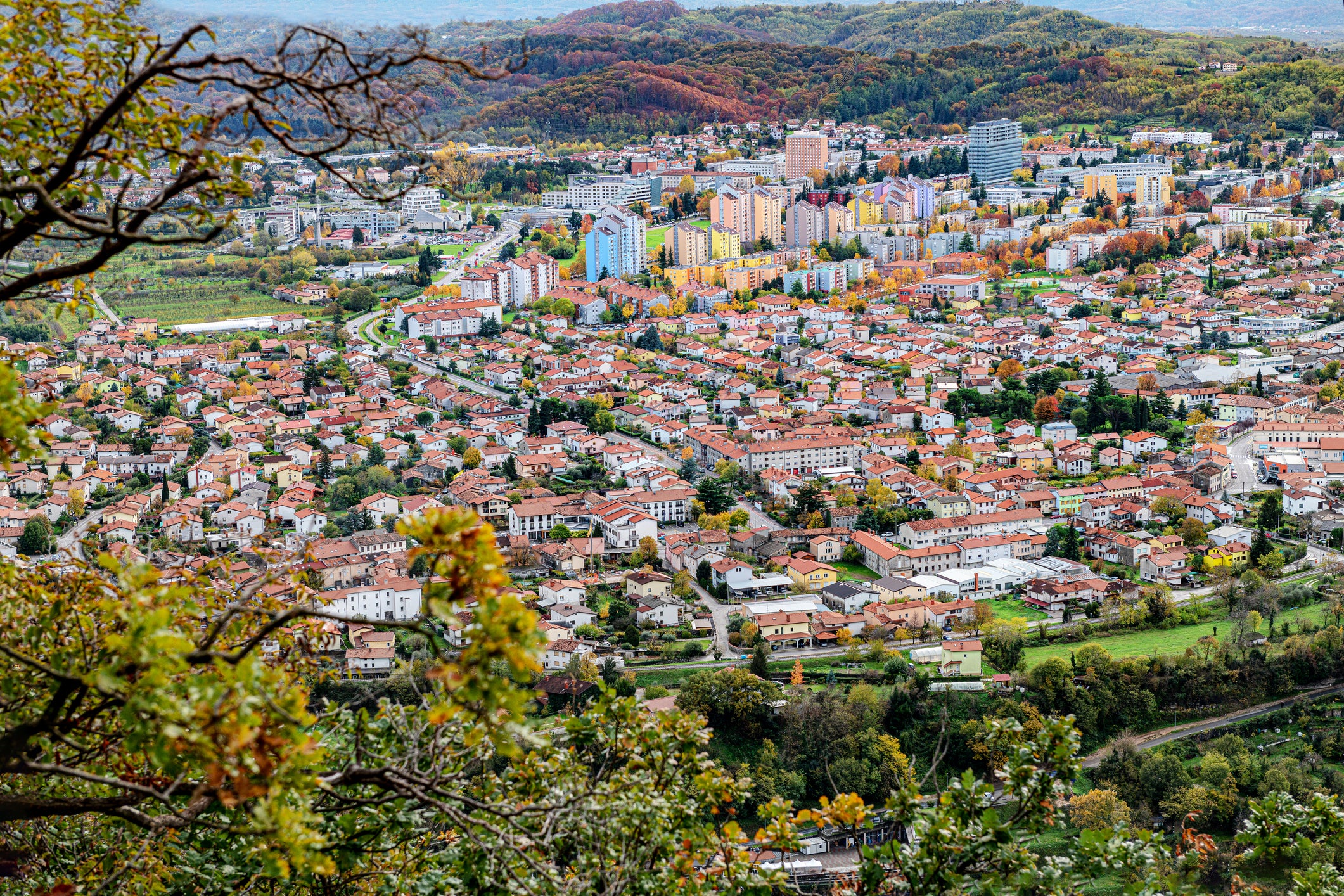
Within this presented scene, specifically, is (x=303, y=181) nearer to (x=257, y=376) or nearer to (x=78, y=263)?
(x=257, y=376)

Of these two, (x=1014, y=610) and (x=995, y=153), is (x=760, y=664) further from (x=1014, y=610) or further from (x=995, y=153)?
(x=995, y=153)

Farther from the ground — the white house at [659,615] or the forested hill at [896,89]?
the forested hill at [896,89]

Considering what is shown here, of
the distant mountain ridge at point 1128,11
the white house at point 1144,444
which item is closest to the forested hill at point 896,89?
the distant mountain ridge at point 1128,11

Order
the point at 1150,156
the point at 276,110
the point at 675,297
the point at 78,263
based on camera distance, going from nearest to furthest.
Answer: the point at 78,263 < the point at 276,110 < the point at 675,297 < the point at 1150,156

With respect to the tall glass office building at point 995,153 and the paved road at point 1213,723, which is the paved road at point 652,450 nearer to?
the paved road at point 1213,723

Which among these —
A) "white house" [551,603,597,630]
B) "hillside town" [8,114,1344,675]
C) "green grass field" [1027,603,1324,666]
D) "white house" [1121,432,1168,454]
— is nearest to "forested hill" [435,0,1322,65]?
"hillside town" [8,114,1344,675]

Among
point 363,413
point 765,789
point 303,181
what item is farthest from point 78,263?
point 303,181

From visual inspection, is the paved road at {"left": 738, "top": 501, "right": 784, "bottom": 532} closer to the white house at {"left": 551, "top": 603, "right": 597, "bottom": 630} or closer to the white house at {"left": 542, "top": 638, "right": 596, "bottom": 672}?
the white house at {"left": 551, "top": 603, "right": 597, "bottom": 630}
